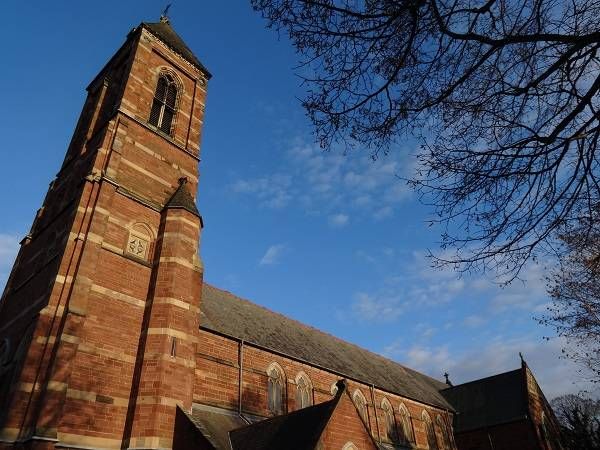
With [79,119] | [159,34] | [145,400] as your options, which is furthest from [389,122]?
[79,119]

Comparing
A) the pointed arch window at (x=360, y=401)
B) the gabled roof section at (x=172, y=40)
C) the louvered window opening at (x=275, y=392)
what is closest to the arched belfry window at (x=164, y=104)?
the gabled roof section at (x=172, y=40)

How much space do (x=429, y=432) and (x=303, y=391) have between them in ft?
34.8

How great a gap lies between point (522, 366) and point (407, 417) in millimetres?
9419

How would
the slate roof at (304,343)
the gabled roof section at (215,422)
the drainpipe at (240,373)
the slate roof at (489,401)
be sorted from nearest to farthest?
the gabled roof section at (215,422), the drainpipe at (240,373), the slate roof at (304,343), the slate roof at (489,401)

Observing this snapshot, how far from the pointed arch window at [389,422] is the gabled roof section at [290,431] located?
462 inches

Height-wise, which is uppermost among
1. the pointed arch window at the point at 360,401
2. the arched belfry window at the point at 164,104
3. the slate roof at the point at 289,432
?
the arched belfry window at the point at 164,104

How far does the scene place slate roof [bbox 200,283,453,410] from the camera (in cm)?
1880

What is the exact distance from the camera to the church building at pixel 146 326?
11.6 m

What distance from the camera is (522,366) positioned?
2875cm

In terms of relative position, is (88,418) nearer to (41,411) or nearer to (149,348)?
(41,411)

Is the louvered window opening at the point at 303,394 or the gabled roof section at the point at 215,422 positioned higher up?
the louvered window opening at the point at 303,394

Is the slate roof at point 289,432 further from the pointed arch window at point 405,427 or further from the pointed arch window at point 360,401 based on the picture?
the pointed arch window at point 405,427

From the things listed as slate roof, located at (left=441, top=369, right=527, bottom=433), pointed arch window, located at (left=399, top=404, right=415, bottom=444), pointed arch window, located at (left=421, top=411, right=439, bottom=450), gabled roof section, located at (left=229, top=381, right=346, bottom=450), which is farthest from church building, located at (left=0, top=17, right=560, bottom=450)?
slate roof, located at (left=441, top=369, right=527, bottom=433)

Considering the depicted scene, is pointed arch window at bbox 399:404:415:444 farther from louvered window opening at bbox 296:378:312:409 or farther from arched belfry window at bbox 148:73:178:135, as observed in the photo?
arched belfry window at bbox 148:73:178:135
